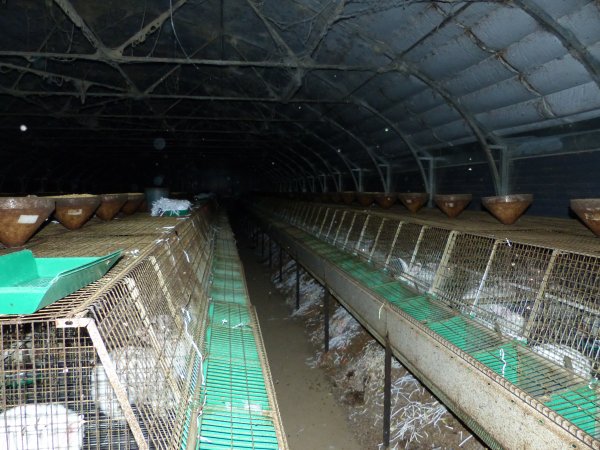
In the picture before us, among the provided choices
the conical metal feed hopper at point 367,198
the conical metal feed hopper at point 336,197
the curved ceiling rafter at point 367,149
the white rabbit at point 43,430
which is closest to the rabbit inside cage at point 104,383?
the white rabbit at point 43,430

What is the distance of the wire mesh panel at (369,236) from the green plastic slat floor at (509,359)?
1601mm

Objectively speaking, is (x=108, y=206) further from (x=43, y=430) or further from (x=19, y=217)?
(x=43, y=430)

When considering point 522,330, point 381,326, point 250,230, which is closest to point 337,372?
point 381,326

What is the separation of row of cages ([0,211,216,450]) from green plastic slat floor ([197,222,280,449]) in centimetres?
13

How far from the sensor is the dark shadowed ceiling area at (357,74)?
5.76m

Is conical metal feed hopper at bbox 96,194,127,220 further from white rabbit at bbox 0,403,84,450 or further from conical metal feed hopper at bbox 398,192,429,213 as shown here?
conical metal feed hopper at bbox 398,192,429,213

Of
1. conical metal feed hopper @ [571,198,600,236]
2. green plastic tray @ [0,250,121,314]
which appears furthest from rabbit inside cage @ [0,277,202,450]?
conical metal feed hopper @ [571,198,600,236]

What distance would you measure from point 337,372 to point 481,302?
3.37 meters

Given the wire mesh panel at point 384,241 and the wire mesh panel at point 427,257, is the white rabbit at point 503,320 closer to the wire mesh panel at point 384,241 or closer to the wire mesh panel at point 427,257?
the wire mesh panel at point 427,257

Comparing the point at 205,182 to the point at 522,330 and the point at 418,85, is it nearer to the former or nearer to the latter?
the point at 418,85

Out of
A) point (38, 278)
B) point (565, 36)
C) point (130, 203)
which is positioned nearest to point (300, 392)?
point (130, 203)

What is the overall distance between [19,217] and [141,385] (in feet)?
5.86

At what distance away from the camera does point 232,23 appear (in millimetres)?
8125

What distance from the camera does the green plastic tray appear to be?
4.35ft
